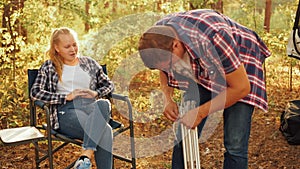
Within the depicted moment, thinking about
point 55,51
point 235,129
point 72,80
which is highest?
point 55,51

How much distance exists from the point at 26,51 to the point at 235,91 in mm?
2404

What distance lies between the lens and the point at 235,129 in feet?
7.06

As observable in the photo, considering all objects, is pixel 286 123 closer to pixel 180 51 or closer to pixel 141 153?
pixel 141 153

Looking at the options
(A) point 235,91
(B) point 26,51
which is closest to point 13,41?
(B) point 26,51

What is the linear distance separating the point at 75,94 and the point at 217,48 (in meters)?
1.30

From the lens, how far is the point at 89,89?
9.70ft

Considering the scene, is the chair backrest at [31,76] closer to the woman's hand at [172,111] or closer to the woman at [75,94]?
the woman at [75,94]

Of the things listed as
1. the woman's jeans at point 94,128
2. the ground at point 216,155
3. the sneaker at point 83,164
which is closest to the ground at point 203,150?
the ground at point 216,155

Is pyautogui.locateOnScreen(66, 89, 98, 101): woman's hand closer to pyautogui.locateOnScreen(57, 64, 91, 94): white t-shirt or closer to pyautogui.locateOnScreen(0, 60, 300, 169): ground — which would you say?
pyautogui.locateOnScreen(57, 64, 91, 94): white t-shirt

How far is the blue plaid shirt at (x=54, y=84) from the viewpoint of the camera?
109 inches

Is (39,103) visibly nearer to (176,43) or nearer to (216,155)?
(176,43)

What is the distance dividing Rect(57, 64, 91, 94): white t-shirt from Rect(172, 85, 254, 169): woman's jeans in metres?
0.92

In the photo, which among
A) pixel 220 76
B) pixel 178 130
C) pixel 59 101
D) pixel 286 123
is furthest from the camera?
pixel 286 123

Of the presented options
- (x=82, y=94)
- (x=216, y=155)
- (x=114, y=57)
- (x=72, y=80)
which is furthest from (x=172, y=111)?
(x=114, y=57)
